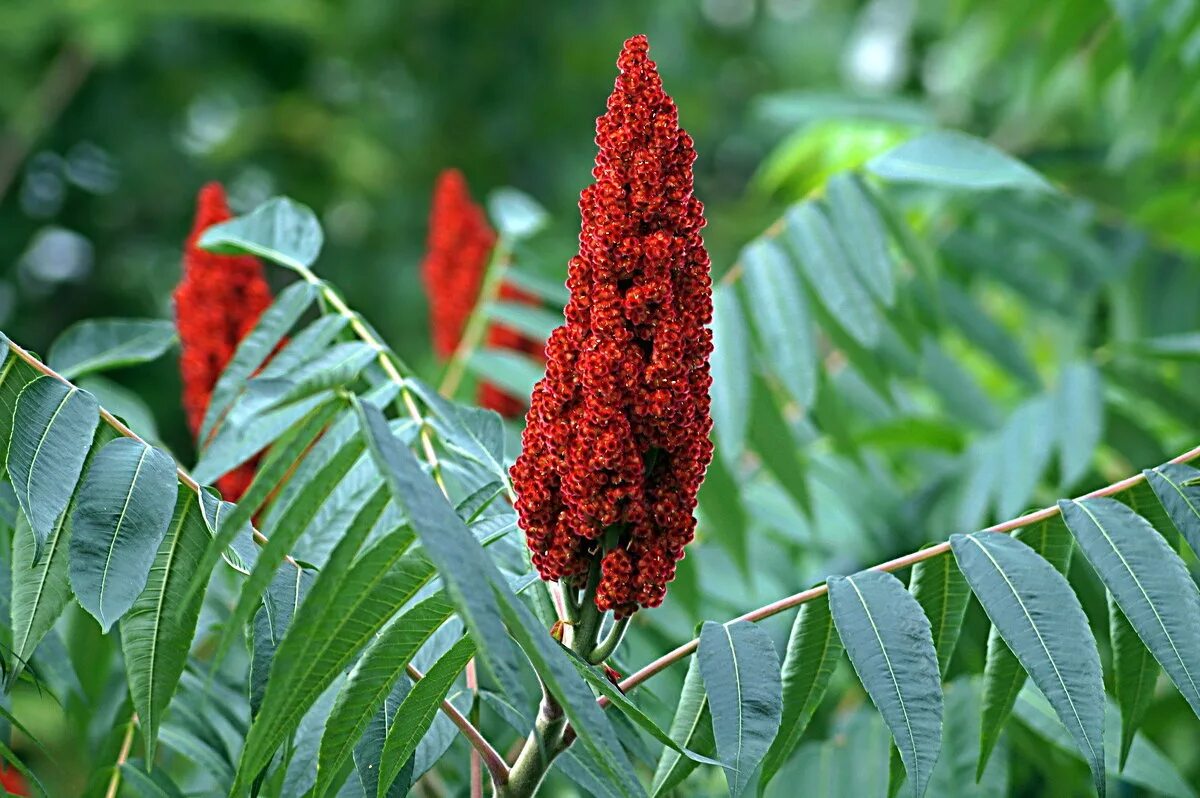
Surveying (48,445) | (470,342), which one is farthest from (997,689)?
(470,342)

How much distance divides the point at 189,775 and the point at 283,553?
1556 mm

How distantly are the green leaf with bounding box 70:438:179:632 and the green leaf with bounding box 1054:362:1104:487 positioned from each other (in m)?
1.81

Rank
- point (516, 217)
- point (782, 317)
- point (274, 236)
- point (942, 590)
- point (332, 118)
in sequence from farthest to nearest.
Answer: point (332, 118) < point (516, 217) < point (782, 317) < point (274, 236) < point (942, 590)

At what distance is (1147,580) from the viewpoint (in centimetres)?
150

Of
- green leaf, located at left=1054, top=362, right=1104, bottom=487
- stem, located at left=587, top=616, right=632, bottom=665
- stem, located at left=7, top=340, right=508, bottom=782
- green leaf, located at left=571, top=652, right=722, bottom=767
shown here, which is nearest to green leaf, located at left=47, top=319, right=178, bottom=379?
stem, located at left=7, top=340, right=508, bottom=782

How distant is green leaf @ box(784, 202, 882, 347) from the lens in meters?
2.47

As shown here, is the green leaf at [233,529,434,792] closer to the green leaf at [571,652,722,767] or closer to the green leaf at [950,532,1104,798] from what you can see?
the green leaf at [571,652,722,767]

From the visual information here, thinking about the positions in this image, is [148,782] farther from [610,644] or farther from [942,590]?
[942,590]

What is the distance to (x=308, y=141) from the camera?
8.01m

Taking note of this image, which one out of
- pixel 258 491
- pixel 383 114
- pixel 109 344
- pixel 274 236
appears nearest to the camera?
pixel 258 491

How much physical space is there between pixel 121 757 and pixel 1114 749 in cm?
153

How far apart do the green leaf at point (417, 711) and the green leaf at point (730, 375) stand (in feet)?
3.19

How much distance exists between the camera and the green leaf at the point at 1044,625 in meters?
1.41

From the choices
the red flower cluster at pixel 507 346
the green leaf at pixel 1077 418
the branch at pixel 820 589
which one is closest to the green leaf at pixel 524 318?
the red flower cluster at pixel 507 346
